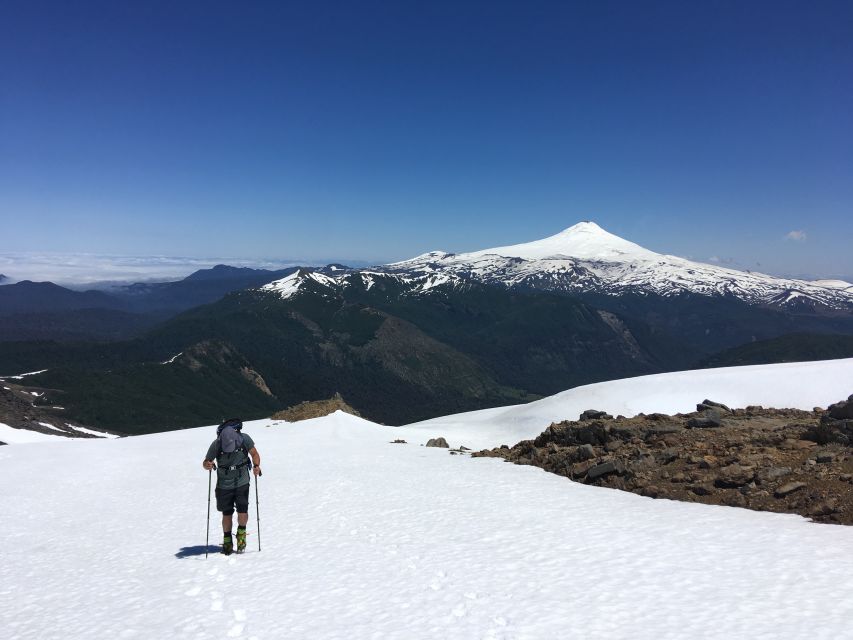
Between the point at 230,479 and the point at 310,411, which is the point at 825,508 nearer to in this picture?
the point at 230,479

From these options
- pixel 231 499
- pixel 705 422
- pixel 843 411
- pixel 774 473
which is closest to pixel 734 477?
pixel 774 473

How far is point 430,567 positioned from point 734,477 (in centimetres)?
1025

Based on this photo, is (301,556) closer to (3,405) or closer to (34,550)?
(34,550)

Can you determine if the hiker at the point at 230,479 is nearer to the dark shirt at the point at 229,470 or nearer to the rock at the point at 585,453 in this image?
the dark shirt at the point at 229,470

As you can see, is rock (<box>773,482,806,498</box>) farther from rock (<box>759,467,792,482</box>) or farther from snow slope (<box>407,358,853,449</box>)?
snow slope (<box>407,358,853,449</box>)

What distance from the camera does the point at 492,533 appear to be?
43.4ft

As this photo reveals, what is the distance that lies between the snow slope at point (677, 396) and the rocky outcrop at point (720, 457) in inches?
437

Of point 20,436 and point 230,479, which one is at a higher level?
point 230,479

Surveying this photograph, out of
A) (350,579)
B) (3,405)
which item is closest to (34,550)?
(350,579)

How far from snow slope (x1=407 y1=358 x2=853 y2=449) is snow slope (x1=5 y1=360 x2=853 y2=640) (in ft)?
69.1

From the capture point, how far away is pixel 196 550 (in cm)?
1316

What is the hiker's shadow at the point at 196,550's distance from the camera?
41.7ft

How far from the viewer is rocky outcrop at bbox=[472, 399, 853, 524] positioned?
14.2 m

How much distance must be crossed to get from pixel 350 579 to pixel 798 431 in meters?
17.9
